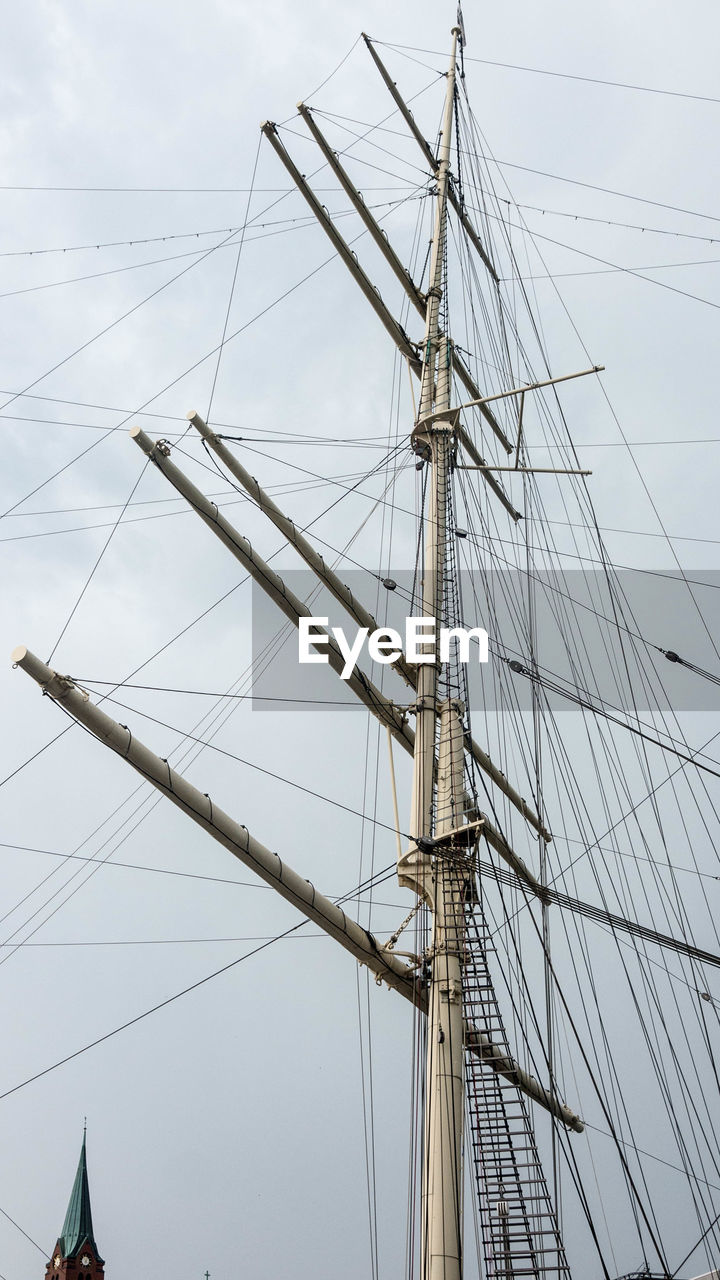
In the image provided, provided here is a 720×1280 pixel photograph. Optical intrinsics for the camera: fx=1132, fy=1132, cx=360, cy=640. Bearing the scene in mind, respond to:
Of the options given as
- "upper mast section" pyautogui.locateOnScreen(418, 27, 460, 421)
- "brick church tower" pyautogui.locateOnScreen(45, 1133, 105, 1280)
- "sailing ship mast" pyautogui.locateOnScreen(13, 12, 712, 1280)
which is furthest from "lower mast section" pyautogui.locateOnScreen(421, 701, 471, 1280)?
"brick church tower" pyautogui.locateOnScreen(45, 1133, 105, 1280)

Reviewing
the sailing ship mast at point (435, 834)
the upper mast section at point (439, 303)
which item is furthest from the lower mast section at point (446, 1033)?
the upper mast section at point (439, 303)

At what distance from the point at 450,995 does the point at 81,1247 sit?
46.2m

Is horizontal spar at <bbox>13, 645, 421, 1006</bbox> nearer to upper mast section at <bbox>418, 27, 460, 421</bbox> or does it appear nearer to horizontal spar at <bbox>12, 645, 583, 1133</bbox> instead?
horizontal spar at <bbox>12, 645, 583, 1133</bbox>

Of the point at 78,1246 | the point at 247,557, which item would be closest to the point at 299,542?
the point at 247,557

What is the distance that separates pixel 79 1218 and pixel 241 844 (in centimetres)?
4807

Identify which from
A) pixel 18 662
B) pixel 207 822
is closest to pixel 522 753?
pixel 207 822

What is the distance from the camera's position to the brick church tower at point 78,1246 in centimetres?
5034

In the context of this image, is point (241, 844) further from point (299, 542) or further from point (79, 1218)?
point (79, 1218)

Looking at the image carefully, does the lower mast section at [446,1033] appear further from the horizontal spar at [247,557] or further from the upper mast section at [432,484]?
the horizontal spar at [247,557]

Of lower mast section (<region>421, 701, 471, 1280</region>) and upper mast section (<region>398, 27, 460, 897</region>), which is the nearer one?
lower mast section (<region>421, 701, 471, 1280</region>)

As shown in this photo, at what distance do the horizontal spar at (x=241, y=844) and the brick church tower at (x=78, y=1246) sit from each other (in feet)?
143

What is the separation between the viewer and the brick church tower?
5034cm

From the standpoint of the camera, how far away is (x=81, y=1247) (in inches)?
2010

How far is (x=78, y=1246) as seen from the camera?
2005 inches
